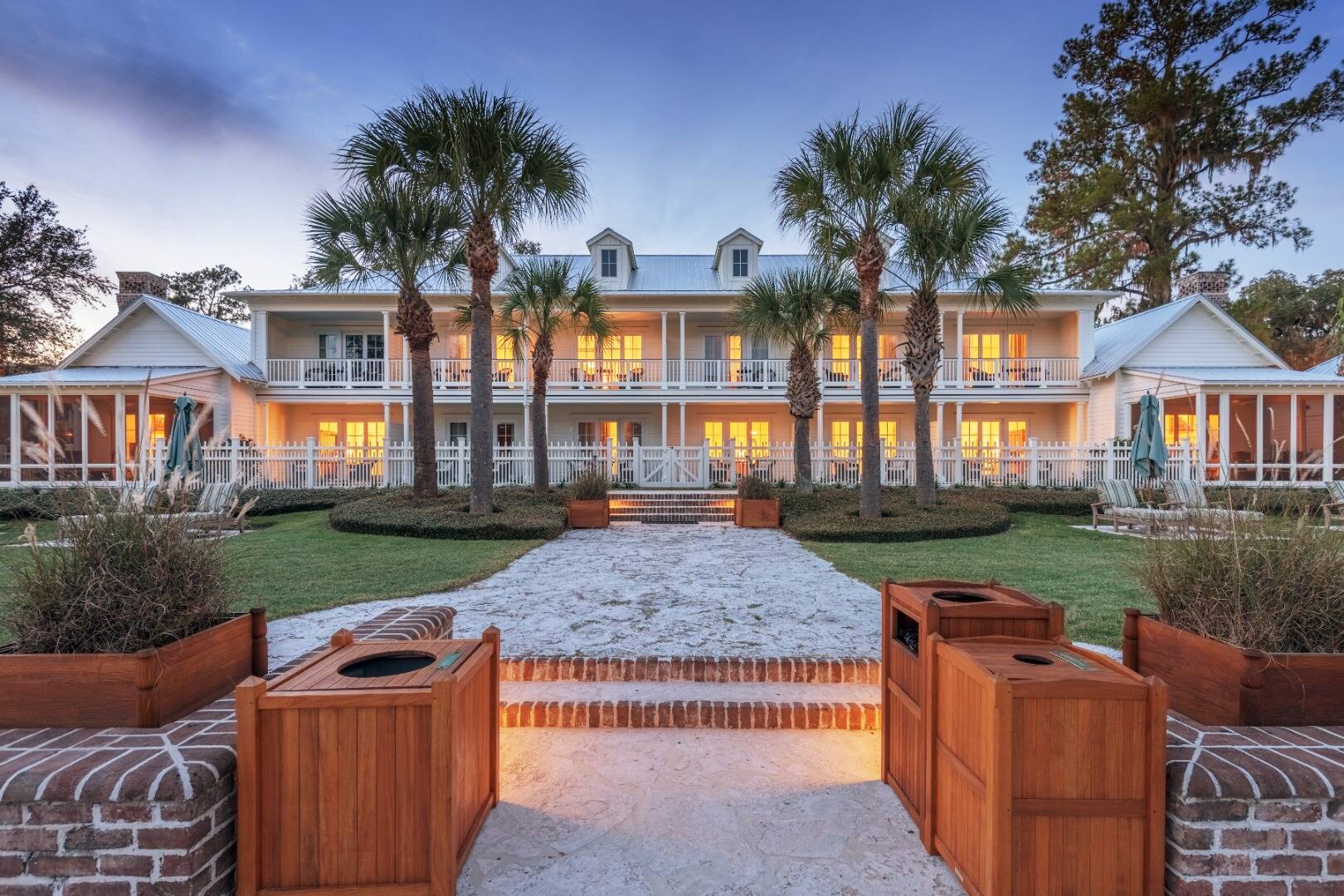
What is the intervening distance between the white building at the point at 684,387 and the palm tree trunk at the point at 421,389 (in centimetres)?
311

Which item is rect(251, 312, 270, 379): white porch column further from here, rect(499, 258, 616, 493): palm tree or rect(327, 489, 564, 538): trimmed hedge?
rect(499, 258, 616, 493): palm tree

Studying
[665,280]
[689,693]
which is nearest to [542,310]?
[665,280]

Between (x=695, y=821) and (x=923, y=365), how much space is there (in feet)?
36.2

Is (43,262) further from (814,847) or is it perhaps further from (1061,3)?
(1061,3)

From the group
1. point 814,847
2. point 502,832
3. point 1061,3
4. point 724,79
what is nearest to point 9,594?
point 502,832

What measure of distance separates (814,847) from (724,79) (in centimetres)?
2183

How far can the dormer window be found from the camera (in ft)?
61.4

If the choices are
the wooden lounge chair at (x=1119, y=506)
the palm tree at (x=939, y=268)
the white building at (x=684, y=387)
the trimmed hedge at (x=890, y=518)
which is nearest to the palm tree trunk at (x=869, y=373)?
the trimmed hedge at (x=890, y=518)

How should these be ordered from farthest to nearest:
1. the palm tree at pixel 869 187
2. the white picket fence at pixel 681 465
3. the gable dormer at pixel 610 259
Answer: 1. the gable dormer at pixel 610 259
2. the white picket fence at pixel 681 465
3. the palm tree at pixel 869 187

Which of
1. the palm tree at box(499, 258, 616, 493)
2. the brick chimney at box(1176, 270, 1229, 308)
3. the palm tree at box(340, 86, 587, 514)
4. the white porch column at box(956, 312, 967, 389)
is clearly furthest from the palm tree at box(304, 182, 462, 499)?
the brick chimney at box(1176, 270, 1229, 308)

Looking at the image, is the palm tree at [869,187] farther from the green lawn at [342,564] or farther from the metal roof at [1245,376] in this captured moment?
the metal roof at [1245,376]

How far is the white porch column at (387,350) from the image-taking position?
675 inches

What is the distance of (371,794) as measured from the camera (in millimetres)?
1831

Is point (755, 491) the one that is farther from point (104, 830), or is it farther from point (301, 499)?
point (301, 499)
